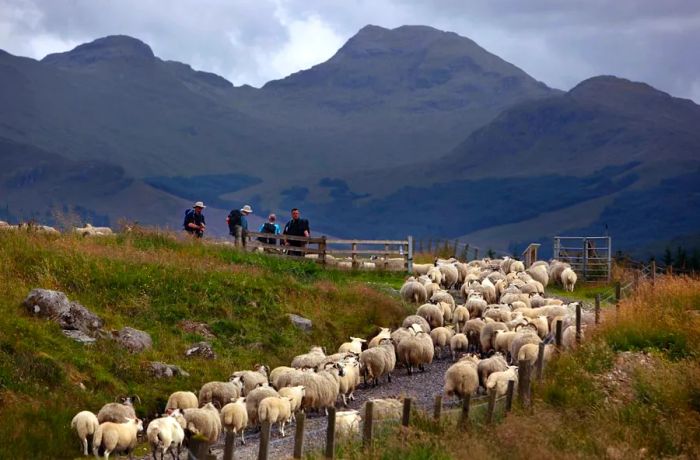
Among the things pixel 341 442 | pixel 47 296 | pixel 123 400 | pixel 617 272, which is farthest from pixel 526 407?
pixel 617 272

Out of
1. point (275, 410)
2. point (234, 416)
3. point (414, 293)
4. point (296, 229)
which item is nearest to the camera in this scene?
point (234, 416)

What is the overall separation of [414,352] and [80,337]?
8728 mm

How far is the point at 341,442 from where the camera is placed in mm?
18969

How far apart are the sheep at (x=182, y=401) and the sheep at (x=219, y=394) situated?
1.06ft

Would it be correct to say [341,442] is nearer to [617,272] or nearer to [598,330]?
[598,330]

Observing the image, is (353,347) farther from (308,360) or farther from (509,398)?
(509,398)

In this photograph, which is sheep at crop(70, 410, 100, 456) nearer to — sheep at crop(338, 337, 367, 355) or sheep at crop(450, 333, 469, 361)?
sheep at crop(338, 337, 367, 355)

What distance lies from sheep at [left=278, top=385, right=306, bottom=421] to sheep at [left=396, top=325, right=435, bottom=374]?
6.53 meters

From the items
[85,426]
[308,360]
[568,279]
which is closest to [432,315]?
[308,360]

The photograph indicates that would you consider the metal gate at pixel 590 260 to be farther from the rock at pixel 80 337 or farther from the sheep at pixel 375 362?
the rock at pixel 80 337

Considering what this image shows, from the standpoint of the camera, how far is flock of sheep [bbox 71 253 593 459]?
2106cm

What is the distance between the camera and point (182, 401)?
2300 cm

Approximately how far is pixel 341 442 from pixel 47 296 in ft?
36.1

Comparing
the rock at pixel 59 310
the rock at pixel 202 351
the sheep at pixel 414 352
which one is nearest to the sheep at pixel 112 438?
the rock at pixel 59 310
